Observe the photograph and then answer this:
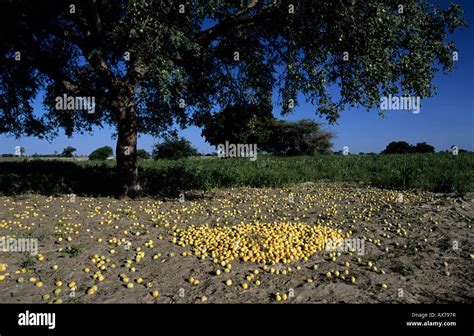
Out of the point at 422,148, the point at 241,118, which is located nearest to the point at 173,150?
the point at 241,118

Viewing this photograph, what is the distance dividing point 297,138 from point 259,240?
6087 cm

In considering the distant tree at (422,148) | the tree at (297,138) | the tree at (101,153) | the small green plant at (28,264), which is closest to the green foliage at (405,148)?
the distant tree at (422,148)

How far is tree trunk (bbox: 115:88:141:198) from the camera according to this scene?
11.3m

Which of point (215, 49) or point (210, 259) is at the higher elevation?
point (215, 49)

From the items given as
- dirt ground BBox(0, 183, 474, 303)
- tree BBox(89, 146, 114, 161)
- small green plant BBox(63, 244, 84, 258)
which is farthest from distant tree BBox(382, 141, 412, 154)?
small green plant BBox(63, 244, 84, 258)

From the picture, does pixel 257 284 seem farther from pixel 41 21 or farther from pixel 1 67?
pixel 1 67

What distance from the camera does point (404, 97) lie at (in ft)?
31.0

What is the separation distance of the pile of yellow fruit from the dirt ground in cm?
20

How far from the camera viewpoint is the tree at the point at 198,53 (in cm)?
848

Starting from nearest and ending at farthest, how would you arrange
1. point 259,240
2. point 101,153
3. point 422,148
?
1. point 259,240
2. point 101,153
3. point 422,148

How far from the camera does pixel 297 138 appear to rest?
66.4 metres

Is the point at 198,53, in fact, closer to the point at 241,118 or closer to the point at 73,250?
the point at 241,118
